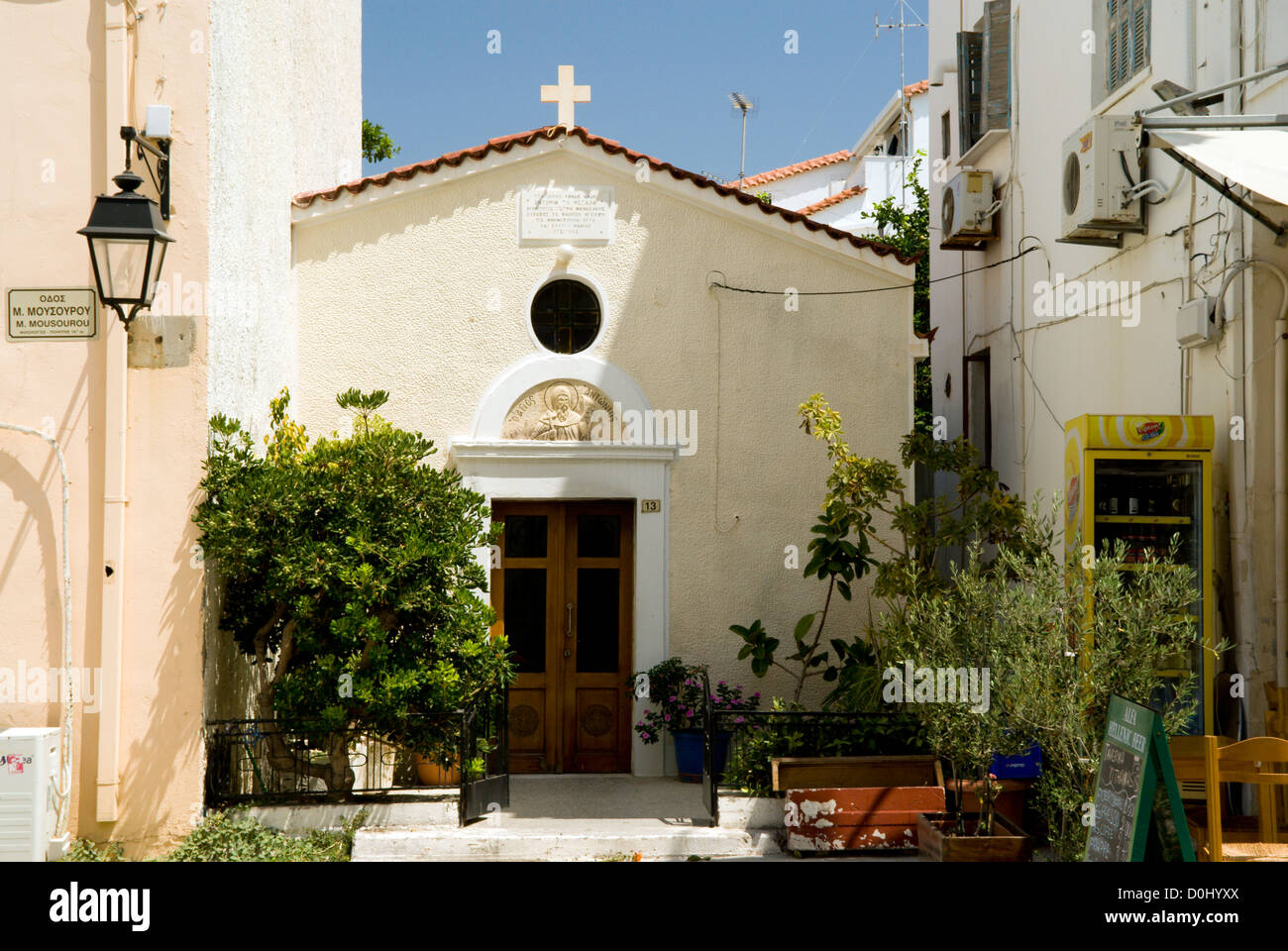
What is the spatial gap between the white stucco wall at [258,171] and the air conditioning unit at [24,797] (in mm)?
2398

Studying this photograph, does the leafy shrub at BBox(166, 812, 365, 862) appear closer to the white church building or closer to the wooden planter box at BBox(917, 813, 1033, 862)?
the white church building

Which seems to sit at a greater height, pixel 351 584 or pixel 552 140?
pixel 552 140

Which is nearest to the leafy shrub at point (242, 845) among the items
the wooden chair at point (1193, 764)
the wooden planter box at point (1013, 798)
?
the wooden planter box at point (1013, 798)

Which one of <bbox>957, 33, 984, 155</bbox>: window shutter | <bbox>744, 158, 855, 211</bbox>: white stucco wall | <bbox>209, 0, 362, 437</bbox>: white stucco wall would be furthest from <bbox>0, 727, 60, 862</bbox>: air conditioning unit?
<bbox>744, 158, 855, 211</bbox>: white stucco wall

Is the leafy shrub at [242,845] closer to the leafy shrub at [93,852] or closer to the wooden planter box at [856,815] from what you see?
the leafy shrub at [93,852]

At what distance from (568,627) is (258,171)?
14.5ft

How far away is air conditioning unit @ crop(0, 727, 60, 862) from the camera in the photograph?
733 cm

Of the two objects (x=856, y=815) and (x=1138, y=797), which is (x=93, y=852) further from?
(x=1138, y=797)

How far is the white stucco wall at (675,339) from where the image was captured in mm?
10305

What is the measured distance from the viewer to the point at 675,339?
10.6 metres

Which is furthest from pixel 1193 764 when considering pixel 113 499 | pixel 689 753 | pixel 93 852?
pixel 113 499

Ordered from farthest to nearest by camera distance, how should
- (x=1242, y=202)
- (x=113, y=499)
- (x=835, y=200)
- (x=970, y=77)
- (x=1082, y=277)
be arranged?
(x=835, y=200) < (x=970, y=77) < (x=1082, y=277) < (x=113, y=499) < (x=1242, y=202)

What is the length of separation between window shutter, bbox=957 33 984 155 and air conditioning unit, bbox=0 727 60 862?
9.82 metres
